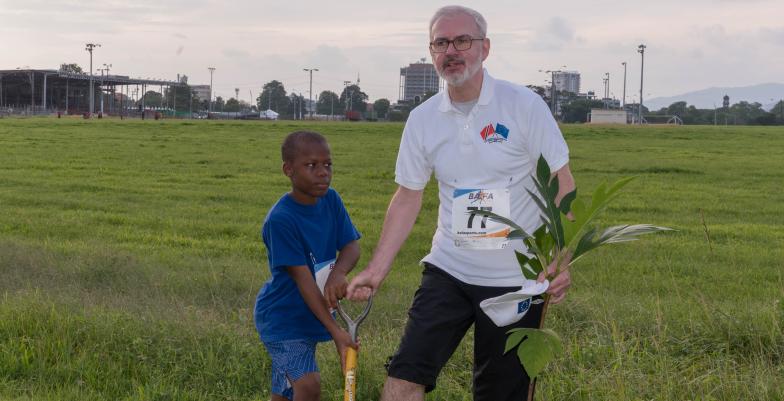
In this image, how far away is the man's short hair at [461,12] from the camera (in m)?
3.67

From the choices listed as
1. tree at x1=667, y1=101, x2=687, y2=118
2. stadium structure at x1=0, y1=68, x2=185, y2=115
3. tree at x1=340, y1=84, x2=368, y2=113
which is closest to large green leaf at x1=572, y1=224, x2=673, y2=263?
stadium structure at x1=0, y1=68, x2=185, y2=115

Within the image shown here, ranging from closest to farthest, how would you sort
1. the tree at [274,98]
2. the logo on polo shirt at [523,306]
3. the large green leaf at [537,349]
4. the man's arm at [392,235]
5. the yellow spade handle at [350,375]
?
the large green leaf at [537,349]
the yellow spade handle at [350,375]
the logo on polo shirt at [523,306]
the man's arm at [392,235]
the tree at [274,98]

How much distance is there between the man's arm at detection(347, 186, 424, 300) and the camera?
12.0 ft

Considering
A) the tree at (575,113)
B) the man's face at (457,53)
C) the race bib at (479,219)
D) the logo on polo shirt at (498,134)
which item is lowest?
the race bib at (479,219)

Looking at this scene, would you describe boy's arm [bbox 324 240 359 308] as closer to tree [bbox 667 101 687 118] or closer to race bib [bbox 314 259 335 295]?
race bib [bbox 314 259 335 295]

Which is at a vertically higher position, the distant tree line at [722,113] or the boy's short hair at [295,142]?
the distant tree line at [722,113]

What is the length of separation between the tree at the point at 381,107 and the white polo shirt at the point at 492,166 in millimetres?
129354

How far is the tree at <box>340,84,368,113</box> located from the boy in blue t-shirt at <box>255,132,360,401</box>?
138129 mm

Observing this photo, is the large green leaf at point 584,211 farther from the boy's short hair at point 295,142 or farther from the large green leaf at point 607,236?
the boy's short hair at point 295,142

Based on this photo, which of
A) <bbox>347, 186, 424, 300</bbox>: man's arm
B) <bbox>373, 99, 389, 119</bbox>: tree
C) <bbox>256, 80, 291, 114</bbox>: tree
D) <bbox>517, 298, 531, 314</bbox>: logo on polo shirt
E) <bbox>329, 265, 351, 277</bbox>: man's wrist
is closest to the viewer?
<bbox>517, 298, 531, 314</bbox>: logo on polo shirt

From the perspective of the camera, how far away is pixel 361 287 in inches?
143

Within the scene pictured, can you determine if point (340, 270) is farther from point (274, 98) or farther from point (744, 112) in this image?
point (274, 98)

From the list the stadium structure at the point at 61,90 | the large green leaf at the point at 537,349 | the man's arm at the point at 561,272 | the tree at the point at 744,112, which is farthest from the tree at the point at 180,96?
the large green leaf at the point at 537,349

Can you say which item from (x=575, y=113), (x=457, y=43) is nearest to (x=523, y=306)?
(x=457, y=43)
